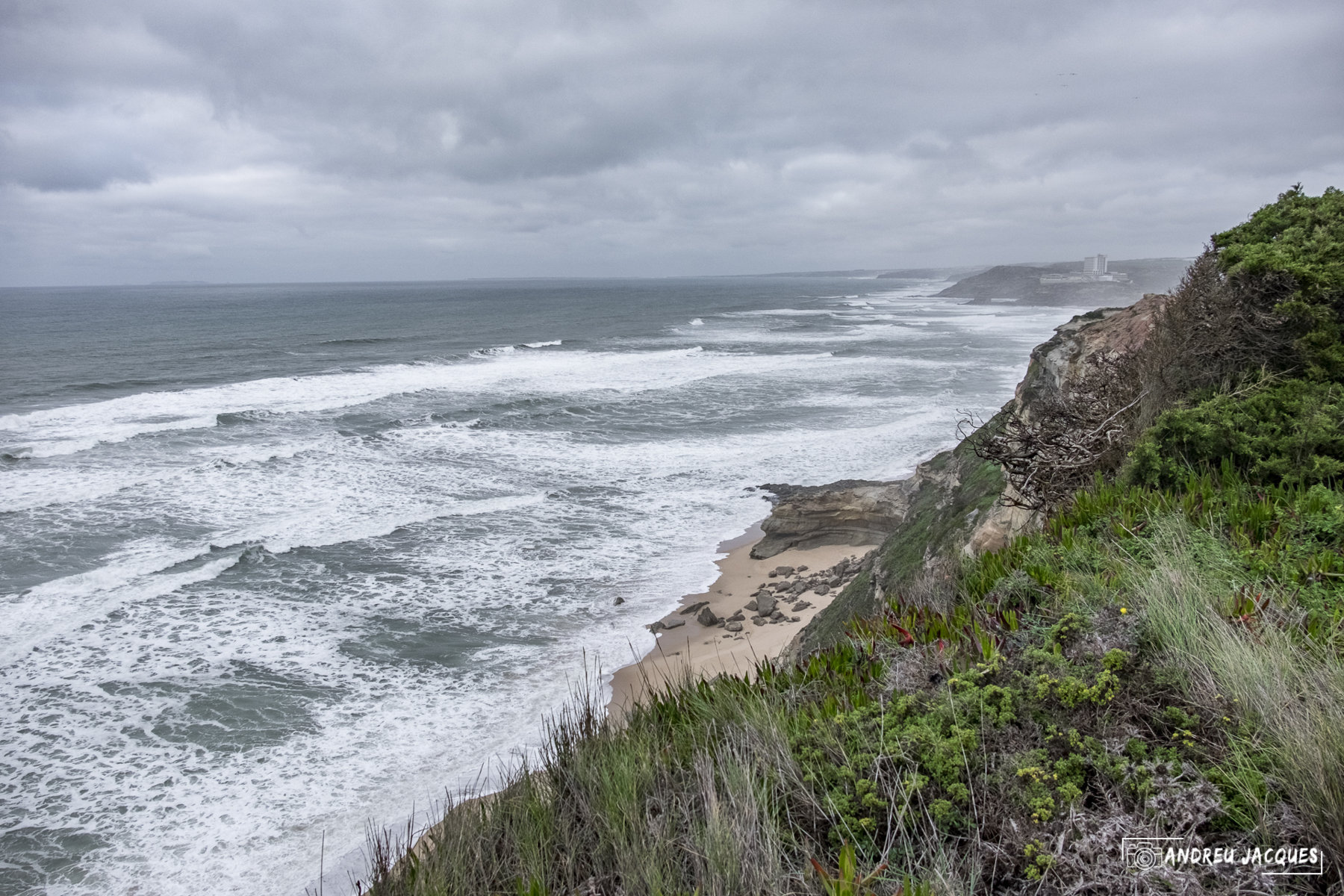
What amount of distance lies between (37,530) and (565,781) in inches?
753

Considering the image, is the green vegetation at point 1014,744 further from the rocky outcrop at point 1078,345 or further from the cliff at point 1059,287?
the cliff at point 1059,287

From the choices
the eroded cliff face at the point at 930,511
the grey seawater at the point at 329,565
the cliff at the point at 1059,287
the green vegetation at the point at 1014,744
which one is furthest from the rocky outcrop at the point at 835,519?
the cliff at the point at 1059,287

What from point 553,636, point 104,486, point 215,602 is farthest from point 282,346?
point 553,636

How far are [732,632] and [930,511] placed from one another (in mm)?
3651

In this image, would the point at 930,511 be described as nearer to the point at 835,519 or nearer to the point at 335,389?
the point at 835,519

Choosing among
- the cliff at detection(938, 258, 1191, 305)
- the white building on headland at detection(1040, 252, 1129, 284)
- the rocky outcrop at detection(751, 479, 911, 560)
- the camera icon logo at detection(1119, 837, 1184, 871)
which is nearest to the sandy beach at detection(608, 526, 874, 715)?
the rocky outcrop at detection(751, 479, 911, 560)

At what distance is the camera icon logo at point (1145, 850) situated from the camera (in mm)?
2725

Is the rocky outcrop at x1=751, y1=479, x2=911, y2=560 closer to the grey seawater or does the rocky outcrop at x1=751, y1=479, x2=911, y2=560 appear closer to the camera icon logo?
the grey seawater

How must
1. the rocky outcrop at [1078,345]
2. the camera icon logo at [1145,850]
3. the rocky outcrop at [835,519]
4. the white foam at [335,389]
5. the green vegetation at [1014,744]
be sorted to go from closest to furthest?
the camera icon logo at [1145,850] → the green vegetation at [1014,744] → the rocky outcrop at [1078,345] → the rocky outcrop at [835,519] → the white foam at [335,389]

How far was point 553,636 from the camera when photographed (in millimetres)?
12500

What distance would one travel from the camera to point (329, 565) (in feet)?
51.1

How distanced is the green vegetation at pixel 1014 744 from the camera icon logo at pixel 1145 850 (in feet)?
0.13

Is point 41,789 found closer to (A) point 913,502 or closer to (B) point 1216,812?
(B) point 1216,812

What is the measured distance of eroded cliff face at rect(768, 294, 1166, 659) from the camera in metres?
8.84
